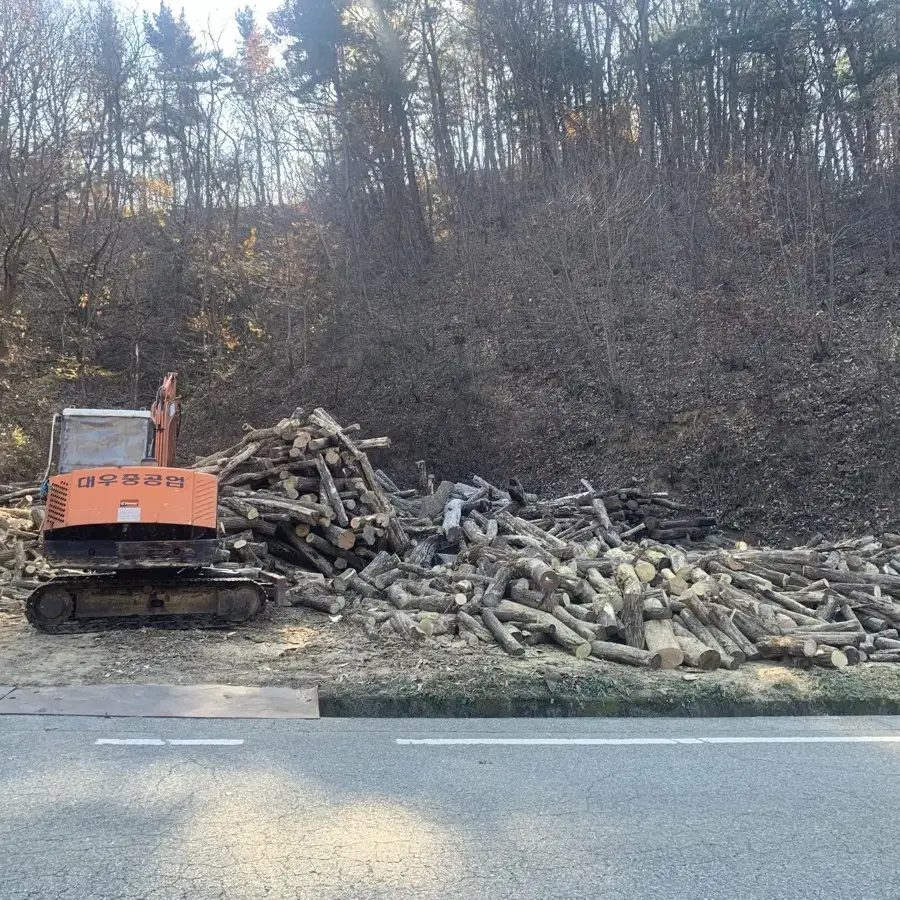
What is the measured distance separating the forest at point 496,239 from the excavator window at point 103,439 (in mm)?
12406

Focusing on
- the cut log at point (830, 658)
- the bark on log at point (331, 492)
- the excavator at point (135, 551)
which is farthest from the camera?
the bark on log at point (331, 492)

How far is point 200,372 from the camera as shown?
105 feet

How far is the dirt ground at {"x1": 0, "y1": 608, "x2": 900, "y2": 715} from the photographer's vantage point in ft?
23.8

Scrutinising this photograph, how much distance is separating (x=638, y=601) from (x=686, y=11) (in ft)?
96.9

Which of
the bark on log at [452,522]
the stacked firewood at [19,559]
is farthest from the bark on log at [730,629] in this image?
the stacked firewood at [19,559]

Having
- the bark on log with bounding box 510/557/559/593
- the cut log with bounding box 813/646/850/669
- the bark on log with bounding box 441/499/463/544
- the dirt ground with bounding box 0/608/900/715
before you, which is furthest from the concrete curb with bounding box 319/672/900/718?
the bark on log with bounding box 441/499/463/544

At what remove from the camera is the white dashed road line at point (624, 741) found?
246 inches

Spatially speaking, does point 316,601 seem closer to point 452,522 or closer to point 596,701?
point 452,522

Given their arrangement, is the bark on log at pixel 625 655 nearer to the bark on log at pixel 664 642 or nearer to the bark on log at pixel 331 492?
the bark on log at pixel 664 642

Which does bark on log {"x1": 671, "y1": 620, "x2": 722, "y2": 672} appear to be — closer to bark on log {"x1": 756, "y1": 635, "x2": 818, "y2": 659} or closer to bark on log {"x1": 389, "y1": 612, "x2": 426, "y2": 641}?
bark on log {"x1": 756, "y1": 635, "x2": 818, "y2": 659}

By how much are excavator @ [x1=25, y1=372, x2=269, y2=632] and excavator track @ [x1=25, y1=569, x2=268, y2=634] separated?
0.01m

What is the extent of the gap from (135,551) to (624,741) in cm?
618

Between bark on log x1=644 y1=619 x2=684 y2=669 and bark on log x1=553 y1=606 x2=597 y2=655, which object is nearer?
bark on log x1=644 y1=619 x2=684 y2=669

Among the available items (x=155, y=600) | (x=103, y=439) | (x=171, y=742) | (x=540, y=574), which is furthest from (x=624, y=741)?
(x=103, y=439)
